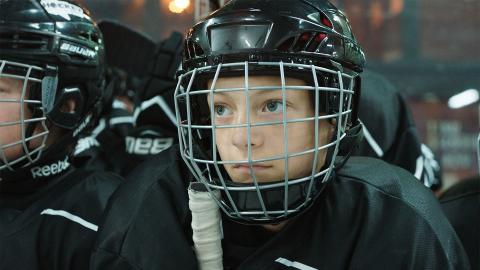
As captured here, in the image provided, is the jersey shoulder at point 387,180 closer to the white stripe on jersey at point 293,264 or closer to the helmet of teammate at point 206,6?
the white stripe on jersey at point 293,264

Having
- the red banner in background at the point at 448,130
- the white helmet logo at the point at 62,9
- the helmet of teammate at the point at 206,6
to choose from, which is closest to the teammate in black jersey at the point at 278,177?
the white helmet logo at the point at 62,9

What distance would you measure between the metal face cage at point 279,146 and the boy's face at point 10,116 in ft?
1.44

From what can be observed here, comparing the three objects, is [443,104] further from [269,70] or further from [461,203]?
[269,70]

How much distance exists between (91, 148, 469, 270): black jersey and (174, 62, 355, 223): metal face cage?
0.06 meters

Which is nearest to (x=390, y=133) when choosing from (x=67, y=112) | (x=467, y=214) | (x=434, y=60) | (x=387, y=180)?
(x=467, y=214)

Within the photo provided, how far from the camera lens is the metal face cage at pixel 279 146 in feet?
2.92

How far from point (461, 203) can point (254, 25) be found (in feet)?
2.20

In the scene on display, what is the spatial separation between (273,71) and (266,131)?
98 millimetres

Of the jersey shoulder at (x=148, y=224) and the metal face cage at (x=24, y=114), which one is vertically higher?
the metal face cage at (x=24, y=114)

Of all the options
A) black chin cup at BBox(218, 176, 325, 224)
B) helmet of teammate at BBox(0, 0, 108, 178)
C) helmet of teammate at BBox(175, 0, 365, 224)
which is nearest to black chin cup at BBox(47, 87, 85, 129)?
helmet of teammate at BBox(0, 0, 108, 178)

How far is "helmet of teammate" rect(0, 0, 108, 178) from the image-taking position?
1.23 m

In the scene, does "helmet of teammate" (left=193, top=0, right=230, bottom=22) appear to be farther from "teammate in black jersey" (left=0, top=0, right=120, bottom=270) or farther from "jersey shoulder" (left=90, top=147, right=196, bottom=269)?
"jersey shoulder" (left=90, top=147, right=196, bottom=269)

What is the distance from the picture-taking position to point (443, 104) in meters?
3.35

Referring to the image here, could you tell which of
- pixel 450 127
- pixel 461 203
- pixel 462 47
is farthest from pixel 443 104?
pixel 461 203
